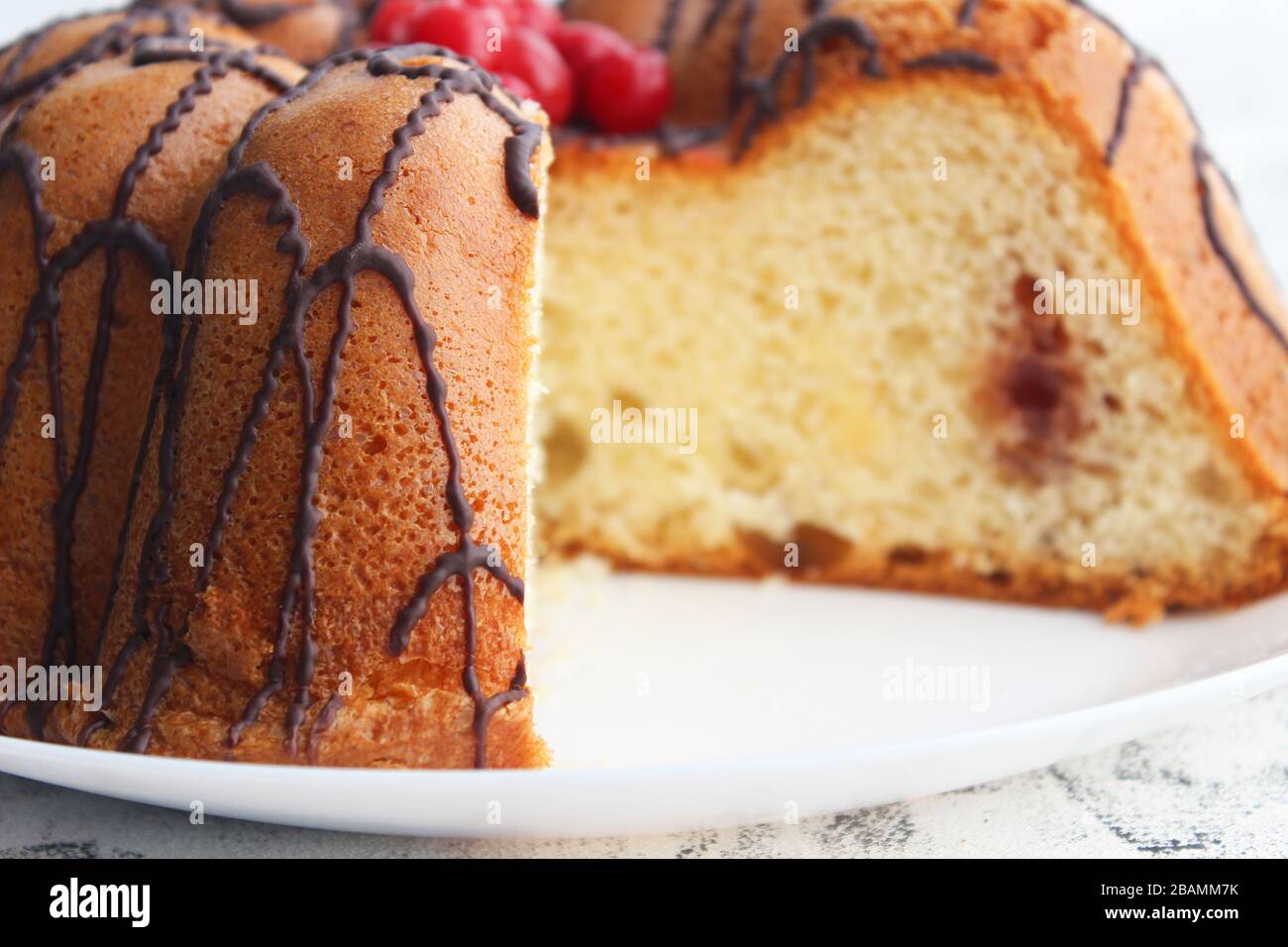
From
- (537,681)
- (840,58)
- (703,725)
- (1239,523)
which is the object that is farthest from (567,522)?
(1239,523)

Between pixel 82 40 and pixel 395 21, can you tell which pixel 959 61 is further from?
pixel 82 40

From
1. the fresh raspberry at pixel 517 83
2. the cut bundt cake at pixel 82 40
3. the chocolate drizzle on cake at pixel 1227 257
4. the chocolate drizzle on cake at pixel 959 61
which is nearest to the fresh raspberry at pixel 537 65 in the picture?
the fresh raspberry at pixel 517 83

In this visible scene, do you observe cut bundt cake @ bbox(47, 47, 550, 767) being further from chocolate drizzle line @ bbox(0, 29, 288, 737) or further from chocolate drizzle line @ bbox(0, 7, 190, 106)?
chocolate drizzle line @ bbox(0, 7, 190, 106)

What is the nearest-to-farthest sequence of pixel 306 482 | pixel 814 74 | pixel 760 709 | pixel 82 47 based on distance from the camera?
pixel 306 482
pixel 760 709
pixel 82 47
pixel 814 74

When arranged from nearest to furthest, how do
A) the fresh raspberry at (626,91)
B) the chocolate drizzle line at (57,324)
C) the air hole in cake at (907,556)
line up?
the chocolate drizzle line at (57,324), the fresh raspberry at (626,91), the air hole in cake at (907,556)

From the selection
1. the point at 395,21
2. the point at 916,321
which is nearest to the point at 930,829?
the point at 916,321

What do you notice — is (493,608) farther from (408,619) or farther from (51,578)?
(51,578)

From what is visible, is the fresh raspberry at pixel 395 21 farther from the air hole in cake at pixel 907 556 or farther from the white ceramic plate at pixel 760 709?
the air hole in cake at pixel 907 556
